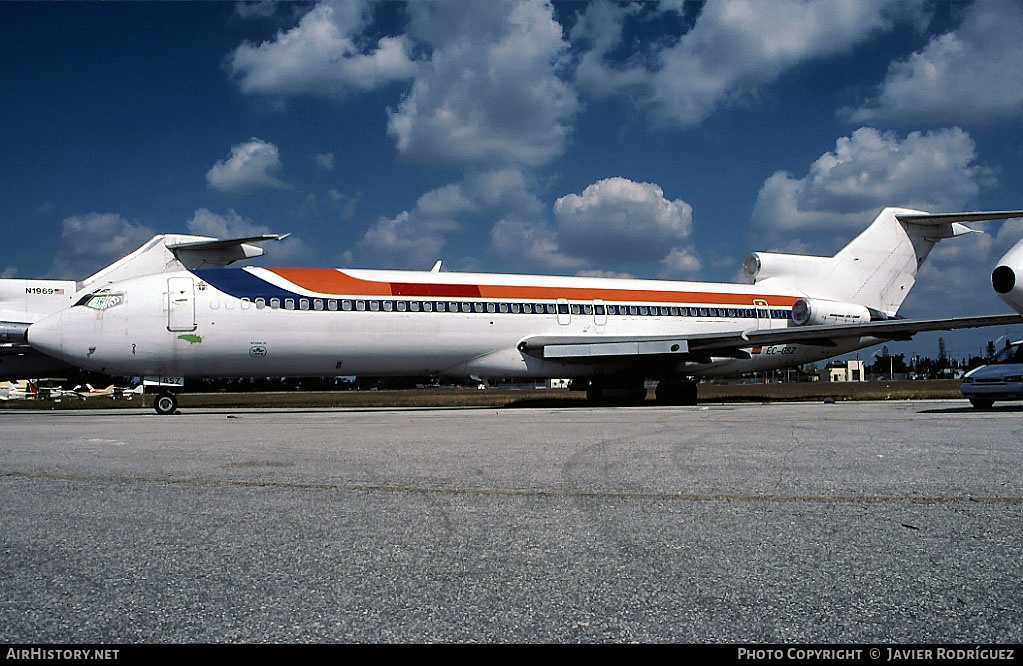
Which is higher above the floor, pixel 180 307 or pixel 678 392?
pixel 180 307

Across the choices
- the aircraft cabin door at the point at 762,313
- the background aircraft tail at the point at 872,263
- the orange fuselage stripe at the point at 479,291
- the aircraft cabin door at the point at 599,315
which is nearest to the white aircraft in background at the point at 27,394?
the orange fuselage stripe at the point at 479,291

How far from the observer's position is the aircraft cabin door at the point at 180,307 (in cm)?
1864

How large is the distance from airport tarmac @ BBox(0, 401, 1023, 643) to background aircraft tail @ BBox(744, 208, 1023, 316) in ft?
68.5

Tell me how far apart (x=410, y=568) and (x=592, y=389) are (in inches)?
849

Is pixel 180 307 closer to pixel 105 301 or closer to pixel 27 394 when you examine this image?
pixel 105 301

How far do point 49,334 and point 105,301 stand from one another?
1469 mm

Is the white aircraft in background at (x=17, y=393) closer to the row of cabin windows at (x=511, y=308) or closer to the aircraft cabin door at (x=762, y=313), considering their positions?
the row of cabin windows at (x=511, y=308)

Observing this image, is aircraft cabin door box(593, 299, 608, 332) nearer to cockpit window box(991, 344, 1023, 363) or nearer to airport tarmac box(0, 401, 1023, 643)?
cockpit window box(991, 344, 1023, 363)

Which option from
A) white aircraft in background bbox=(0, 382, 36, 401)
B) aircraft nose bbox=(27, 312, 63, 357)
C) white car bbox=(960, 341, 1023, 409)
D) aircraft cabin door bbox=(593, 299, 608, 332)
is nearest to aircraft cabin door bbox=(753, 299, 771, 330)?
aircraft cabin door bbox=(593, 299, 608, 332)

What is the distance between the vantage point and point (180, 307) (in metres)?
18.7

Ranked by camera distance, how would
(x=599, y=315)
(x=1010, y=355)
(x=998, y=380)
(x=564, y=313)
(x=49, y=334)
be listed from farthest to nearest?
(x=599, y=315)
(x=564, y=313)
(x=49, y=334)
(x=1010, y=355)
(x=998, y=380)

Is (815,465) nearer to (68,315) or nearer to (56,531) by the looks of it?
(56,531)

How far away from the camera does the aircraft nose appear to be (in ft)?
60.1

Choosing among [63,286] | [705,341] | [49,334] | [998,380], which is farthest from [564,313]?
[63,286]
